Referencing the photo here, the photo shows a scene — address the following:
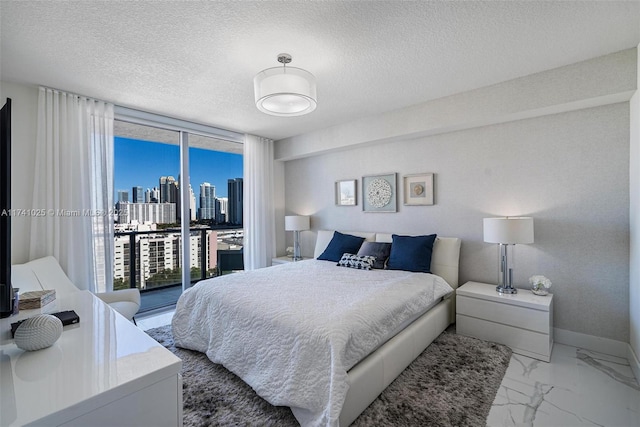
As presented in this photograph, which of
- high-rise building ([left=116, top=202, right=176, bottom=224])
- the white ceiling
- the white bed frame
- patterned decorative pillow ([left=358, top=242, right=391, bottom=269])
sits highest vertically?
the white ceiling

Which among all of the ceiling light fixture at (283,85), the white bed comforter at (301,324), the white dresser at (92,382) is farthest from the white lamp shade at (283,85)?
the white dresser at (92,382)

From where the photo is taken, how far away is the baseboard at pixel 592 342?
2522 millimetres

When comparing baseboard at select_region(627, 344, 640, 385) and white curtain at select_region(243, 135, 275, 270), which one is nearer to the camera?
baseboard at select_region(627, 344, 640, 385)

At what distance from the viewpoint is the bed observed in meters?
1.70

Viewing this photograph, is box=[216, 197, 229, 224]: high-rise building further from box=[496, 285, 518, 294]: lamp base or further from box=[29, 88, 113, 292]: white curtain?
box=[496, 285, 518, 294]: lamp base

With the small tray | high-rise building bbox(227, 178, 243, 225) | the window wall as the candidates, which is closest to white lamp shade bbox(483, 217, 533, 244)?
the small tray

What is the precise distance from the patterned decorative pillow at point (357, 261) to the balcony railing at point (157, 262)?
7.34ft

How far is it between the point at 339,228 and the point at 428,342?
2.27 meters

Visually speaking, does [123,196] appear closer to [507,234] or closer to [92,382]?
[92,382]

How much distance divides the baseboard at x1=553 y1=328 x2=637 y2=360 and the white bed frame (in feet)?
3.13

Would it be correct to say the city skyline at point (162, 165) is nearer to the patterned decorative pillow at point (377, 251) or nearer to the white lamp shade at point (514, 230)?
the patterned decorative pillow at point (377, 251)

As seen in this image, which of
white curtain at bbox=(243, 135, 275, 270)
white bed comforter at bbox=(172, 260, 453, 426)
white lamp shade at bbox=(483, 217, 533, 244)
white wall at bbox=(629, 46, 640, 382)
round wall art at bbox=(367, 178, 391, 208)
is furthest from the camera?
white curtain at bbox=(243, 135, 275, 270)

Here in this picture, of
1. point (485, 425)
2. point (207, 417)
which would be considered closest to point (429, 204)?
point (485, 425)

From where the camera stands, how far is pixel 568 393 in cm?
205
